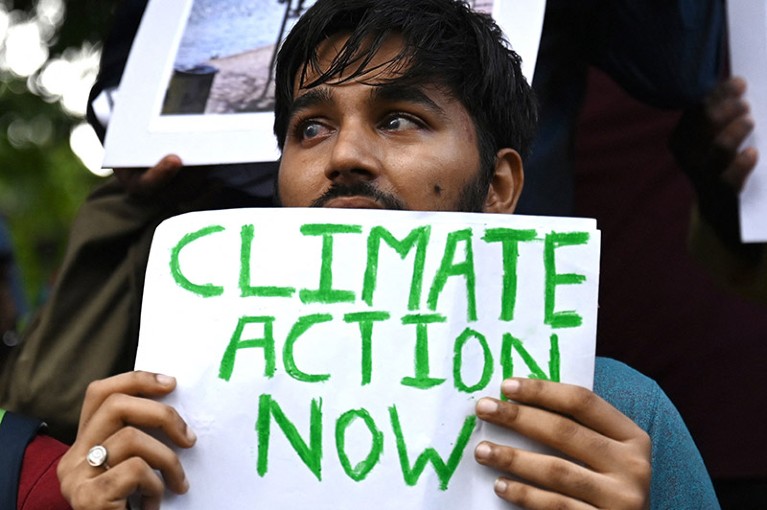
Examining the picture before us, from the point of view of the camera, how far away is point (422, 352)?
1.38 meters

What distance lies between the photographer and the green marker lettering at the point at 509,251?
55.2 inches

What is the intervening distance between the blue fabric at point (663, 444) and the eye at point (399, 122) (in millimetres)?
484

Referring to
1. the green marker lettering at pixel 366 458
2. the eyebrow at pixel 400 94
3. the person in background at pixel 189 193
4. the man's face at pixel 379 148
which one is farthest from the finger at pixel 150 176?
the green marker lettering at pixel 366 458

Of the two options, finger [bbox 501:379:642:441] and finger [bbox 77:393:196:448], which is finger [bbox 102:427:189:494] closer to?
finger [bbox 77:393:196:448]

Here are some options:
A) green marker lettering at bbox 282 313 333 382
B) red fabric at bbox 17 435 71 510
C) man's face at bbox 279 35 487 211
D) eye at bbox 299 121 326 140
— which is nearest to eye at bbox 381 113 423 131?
man's face at bbox 279 35 487 211

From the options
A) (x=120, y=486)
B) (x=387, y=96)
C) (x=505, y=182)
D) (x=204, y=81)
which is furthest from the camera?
(x=204, y=81)

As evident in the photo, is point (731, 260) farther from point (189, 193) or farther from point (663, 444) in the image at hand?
point (189, 193)

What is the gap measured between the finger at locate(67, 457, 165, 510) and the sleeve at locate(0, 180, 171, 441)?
34.9 inches

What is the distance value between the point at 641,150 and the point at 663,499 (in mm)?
1445

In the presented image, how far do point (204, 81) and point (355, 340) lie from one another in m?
0.95

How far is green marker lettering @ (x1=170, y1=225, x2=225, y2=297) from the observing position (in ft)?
4.60

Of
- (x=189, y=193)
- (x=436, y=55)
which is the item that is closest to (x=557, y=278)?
(x=436, y=55)

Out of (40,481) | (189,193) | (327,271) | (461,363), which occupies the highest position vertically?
(189,193)

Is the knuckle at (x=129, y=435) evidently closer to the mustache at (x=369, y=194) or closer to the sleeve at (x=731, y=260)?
the mustache at (x=369, y=194)
